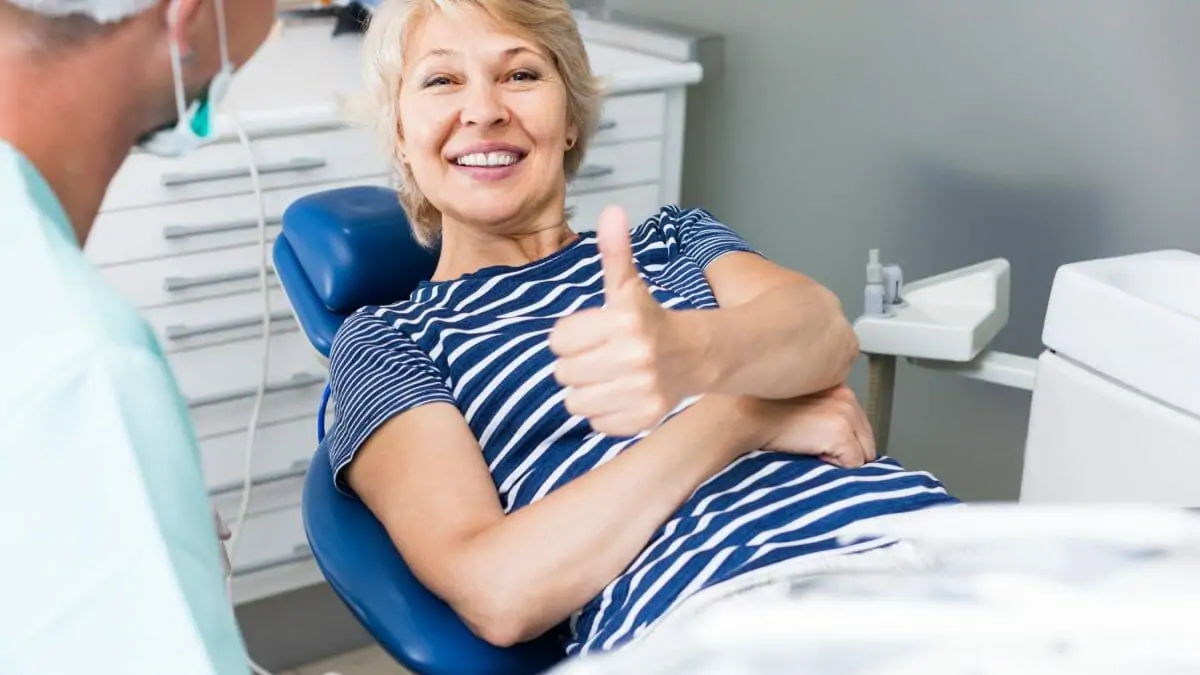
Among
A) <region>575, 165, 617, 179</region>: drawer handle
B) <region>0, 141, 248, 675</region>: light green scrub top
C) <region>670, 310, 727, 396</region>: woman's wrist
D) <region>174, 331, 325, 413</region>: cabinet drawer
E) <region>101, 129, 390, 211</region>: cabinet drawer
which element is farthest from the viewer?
<region>575, 165, 617, 179</region>: drawer handle

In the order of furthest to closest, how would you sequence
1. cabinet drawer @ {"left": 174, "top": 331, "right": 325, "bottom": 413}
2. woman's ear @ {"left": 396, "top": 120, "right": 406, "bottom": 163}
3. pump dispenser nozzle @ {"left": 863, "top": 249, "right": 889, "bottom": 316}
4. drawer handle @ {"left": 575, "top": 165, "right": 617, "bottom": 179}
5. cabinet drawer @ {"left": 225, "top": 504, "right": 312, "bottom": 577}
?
drawer handle @ {"left": 575, "top": 165, "right": 617, "bottom": 179} < cabinet drawer @ {"left": 225, "top": 504, "right": 312, "bottom": 577} < cabinet drawer @ {"left": 174, "top": 331, "right": 325, "bottom": 413} < pump dispenser nozzle @ {"left": 863, "top": 249, "right": 889, "bottom": 316} < woman's ear @ {"left": 396, "top": 120, "right": 406, "bottom": 163}

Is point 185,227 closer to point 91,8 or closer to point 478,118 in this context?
point 478,118

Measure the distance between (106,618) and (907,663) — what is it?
1.23 ft

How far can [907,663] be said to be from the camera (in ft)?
2.27

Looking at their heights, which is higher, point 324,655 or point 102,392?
point 102,392

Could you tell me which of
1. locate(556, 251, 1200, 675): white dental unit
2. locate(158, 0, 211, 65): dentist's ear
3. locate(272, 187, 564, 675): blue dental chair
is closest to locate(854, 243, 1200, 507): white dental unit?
locate(556, 251, 1200, 675): white dental unit

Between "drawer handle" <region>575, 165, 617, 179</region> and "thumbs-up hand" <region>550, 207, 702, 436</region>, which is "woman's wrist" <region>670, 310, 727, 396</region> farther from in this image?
"drawer handle" <region>575, 165, 617, 179</region>

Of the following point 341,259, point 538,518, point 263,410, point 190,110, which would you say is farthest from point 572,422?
point 263,410

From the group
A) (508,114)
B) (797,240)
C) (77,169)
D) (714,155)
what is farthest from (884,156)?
(77,169)

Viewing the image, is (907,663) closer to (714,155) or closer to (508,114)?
(508,114)

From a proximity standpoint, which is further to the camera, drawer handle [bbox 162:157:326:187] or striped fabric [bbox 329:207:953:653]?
drawer handle [bbox 162:157:326:187]

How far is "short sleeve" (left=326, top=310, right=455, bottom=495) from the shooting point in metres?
1.28

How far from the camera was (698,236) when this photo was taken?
5.01ft

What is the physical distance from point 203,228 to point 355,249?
0.44 meters
